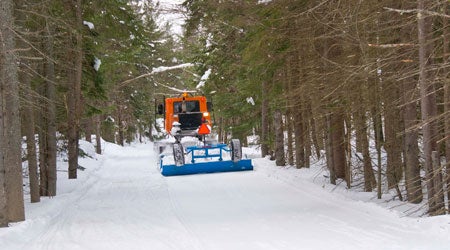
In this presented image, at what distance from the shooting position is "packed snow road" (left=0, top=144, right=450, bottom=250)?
6.89 metres

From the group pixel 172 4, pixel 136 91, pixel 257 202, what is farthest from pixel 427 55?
pixel 136 91

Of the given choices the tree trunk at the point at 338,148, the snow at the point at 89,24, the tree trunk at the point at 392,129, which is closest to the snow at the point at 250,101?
the snow at the point at 89,24

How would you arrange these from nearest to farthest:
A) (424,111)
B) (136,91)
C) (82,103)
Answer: (424,111) < (82,103) < (136,91)

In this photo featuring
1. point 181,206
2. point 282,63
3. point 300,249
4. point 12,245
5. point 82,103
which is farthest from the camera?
point 82,103

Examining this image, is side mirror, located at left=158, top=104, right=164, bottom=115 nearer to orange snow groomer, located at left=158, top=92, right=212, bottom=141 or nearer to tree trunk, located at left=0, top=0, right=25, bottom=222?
orange snow groomer, located at left=158, top=92, right=212, bottom=141

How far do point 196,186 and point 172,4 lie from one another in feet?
19.1

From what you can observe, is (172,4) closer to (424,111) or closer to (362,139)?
(362,139)

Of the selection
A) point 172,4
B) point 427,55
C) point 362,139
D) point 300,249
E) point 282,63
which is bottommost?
point 300,249

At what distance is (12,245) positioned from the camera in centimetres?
724

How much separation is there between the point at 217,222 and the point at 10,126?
13.3 ft

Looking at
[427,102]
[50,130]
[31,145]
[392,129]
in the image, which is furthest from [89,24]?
[427,102]

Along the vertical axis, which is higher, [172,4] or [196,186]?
[172,4]

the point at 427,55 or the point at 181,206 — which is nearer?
the point at 427,55

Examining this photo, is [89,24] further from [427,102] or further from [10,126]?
[427,102]
